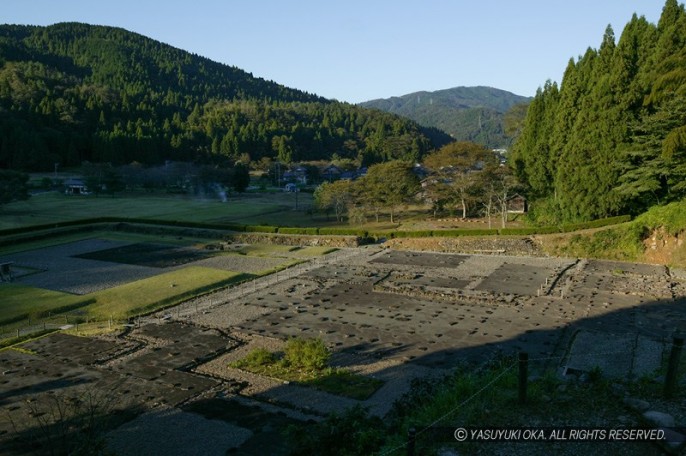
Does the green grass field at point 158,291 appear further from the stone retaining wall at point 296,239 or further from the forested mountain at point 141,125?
the forested mountain at point 141,125

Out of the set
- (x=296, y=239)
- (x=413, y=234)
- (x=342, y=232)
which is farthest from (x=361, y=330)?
(x=296, y=239)

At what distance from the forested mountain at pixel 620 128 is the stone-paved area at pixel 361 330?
5.91 metres

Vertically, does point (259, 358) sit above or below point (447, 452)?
below

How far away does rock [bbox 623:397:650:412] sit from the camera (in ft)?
27.5

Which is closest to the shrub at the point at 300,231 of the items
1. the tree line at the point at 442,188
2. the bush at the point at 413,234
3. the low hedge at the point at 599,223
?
the bush at the point at 413,234

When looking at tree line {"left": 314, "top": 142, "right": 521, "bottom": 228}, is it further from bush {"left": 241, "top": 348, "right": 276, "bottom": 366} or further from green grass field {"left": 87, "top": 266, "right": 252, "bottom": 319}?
bush {"left": 241, "top": 348, "right": 276, "bottom": 366}

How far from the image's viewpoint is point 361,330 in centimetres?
2017

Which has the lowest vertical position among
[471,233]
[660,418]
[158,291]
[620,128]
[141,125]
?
[158,291]

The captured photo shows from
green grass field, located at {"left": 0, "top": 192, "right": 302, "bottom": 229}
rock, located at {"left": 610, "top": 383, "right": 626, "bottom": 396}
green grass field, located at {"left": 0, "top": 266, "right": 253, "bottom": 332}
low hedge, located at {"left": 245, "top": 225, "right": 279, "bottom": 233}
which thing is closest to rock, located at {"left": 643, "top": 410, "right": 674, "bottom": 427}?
rock, located at {"left": 610, "top": 383, "right": 626, "bottom": 396}

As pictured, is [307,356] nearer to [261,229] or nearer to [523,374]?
[523,374]

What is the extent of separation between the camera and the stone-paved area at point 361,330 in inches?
590

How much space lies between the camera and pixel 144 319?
71.8ft

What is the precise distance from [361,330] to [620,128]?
24.0m

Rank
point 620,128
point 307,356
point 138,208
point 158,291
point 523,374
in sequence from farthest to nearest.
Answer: point 138,208, point 620,128, point 158,291, point 307,356, point 523,374
